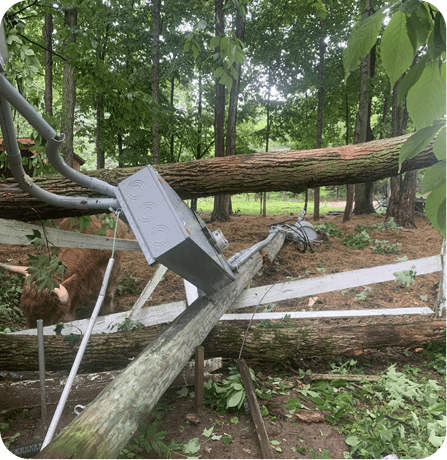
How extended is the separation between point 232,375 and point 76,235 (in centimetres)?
190

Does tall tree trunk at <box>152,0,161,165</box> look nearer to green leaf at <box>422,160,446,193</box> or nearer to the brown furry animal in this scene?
the brown furry animal

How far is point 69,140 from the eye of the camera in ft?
13.5

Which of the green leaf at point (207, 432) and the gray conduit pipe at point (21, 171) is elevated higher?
the gray conduit pipe at point (21, 171)

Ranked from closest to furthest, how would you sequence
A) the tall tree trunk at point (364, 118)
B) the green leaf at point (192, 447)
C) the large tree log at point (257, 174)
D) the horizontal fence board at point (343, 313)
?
the green leaf at point (192, 447) < the large tree log at point (257, 174) < the horizontal fence board at point (343, 313) < the tall tree trunk at point (364, 118)

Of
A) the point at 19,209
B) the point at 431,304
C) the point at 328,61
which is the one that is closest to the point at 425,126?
the point at 19,209

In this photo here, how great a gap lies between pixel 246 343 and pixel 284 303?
153cm

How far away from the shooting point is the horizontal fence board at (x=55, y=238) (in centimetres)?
277

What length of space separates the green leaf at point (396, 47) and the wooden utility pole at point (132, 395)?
1330mm

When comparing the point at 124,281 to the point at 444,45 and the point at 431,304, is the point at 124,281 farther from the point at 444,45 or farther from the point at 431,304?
the point at 444,45

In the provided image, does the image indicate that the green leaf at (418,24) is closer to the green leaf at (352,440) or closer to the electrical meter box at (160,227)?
the electrical meter box at (160,227)

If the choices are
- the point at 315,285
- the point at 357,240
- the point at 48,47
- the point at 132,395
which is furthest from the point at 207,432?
the point at 48,47

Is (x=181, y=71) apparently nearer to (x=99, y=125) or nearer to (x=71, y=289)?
(x=99, y=125)

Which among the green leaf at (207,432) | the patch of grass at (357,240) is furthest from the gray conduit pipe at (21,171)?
the patch of grass at (357,240)

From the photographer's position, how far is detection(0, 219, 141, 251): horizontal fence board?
9.09ft
